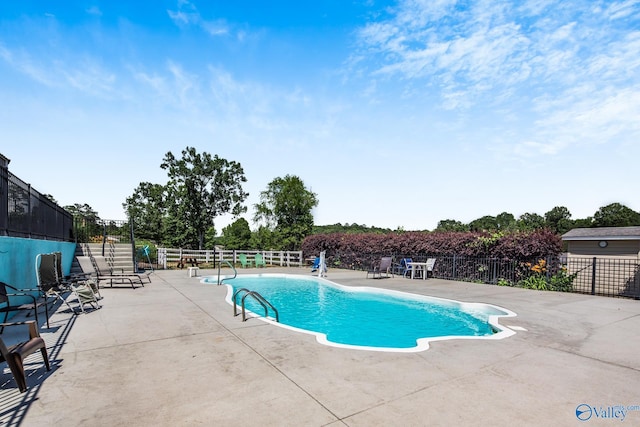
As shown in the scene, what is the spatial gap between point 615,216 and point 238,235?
6326 centimetres

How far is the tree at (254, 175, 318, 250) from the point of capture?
3794 cm

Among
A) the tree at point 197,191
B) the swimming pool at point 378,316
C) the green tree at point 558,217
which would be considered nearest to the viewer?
the swimming pool at point 378,316

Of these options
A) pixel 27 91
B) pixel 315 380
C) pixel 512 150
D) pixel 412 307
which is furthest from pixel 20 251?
pixel 512 150

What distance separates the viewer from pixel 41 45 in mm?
9305

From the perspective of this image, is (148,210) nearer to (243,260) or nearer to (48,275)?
(243,260)

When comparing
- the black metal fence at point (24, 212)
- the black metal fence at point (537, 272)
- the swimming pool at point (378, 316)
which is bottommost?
the swimming pool at point (378, 316)

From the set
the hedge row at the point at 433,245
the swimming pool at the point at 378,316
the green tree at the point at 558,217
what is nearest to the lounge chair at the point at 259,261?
the hedge row at the point at 433,245

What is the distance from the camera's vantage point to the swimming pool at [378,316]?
6.51m

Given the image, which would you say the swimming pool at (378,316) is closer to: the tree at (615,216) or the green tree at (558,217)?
the tree at (615,216)

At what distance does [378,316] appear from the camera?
861cm

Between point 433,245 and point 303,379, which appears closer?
point 303,379

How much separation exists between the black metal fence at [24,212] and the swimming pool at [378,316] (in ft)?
16.9

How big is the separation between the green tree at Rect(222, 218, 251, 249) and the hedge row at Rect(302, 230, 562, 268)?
1653cm

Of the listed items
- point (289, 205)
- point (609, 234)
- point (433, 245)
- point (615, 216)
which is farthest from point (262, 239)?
point (615, 216)
